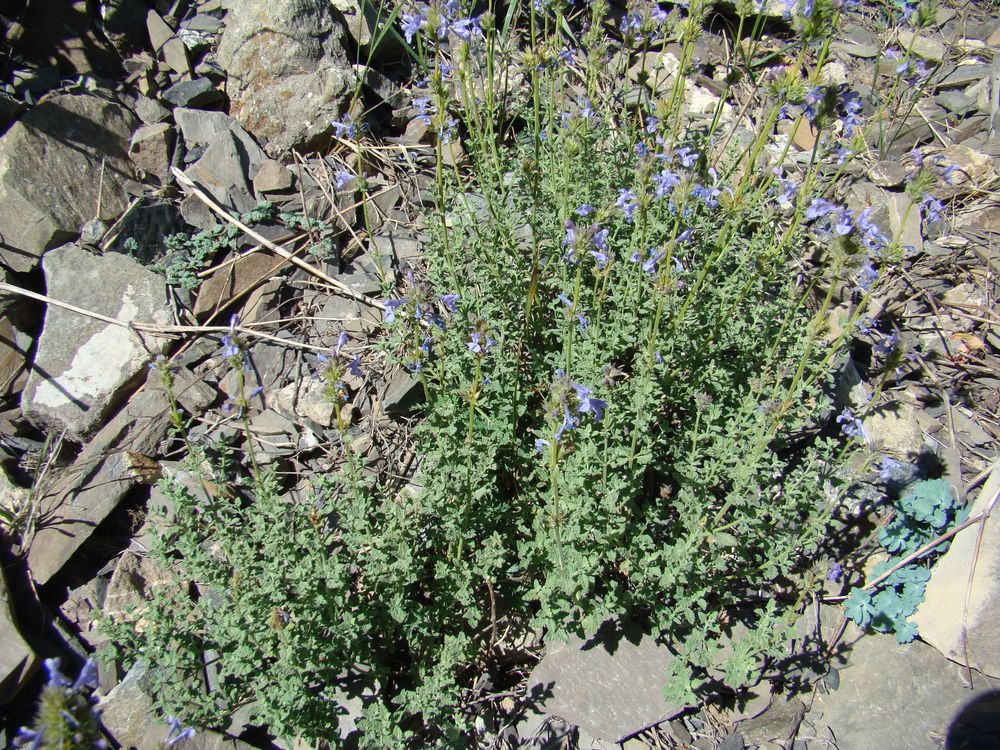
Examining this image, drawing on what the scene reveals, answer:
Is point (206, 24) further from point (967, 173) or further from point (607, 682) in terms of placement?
point (967, 173)

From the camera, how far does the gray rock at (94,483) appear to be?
390 cm

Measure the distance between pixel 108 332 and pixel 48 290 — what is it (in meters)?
0.51

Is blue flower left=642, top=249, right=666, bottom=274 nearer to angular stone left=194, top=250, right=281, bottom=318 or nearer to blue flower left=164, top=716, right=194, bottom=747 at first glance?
angular stone left=194, top=250, right=281, bottom=318

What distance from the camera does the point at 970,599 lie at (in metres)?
3.60

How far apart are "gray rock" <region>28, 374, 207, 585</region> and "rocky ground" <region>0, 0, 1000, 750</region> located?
0.01m

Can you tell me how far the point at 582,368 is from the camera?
3631 mm

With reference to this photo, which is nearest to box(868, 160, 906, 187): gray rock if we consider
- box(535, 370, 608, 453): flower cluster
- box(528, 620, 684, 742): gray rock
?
box(535, 370, 608, 453): flower cluster

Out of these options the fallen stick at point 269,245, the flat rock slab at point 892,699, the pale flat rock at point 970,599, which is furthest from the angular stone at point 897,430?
the fallen stick at point 269,245

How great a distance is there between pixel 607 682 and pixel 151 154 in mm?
4773

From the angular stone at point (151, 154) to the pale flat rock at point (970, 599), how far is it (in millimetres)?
5676

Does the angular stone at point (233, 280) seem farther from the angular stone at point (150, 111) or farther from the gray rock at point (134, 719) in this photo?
the gray rock at point (134, 719)

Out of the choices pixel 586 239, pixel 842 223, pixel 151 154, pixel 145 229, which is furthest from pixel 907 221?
pixel 151 154

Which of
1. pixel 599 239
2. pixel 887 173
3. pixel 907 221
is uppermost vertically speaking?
pixel 599 239

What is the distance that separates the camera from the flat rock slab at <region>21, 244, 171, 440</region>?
14.2 feet
